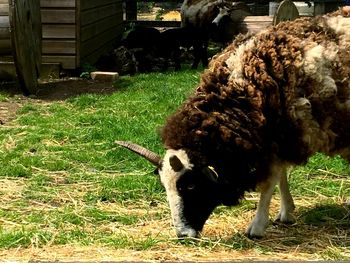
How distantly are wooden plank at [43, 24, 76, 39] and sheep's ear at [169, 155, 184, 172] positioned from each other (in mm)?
8669

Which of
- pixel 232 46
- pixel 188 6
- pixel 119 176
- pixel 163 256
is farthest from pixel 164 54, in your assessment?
pixel 163 256

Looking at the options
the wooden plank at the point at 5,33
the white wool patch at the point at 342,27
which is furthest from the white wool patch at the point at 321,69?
the wooden plank at the point at 5,33

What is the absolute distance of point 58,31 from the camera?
12.9m

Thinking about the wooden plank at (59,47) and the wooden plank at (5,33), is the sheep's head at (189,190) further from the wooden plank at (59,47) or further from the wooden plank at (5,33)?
the wooden plank at (59,47)

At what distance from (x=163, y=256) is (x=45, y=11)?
9.21m

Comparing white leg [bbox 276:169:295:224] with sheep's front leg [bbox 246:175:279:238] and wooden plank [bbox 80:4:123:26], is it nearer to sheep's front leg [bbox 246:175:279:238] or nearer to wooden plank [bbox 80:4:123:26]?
sheep's front leg [bbox 246:175:279:238]

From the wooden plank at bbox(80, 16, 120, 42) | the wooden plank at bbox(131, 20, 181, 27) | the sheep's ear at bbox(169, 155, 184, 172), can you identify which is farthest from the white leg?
the wooden plank at bbox(131, 20, 181, 27)

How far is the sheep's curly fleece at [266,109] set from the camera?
188 inches

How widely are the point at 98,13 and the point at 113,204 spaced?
Answer: 992 cm

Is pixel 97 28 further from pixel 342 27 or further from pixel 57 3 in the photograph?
pixel 342 27

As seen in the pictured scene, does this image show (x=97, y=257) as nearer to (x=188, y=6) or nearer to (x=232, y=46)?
(x=232, y=46)

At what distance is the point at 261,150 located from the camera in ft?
15.8

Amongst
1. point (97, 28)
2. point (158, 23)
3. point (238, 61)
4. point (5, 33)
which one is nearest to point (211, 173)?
point (238, 61)

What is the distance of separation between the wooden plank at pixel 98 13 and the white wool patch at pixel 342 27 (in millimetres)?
8500
